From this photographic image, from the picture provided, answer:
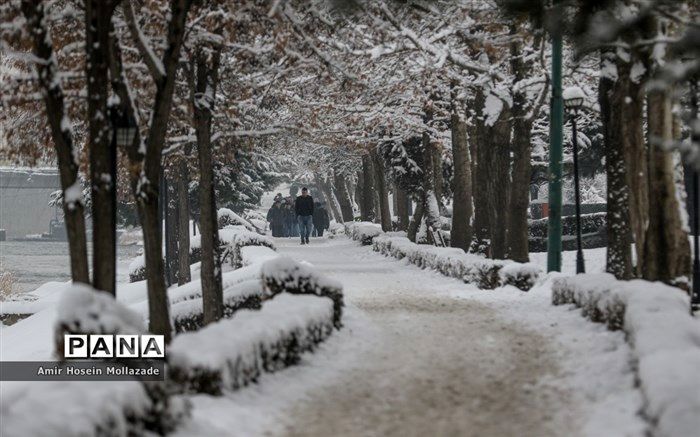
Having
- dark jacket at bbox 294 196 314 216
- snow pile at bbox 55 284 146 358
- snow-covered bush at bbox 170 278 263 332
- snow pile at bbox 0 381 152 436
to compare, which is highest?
dark jacket at bbox 294 196 314 216

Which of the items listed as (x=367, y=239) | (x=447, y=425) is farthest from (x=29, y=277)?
(x=447, y=425)

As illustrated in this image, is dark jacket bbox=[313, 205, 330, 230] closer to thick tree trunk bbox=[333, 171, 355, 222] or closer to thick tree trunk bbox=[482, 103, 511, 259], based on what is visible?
thick tree trunk bbox=[333, 171, 355, 222]

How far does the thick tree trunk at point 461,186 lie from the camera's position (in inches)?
905

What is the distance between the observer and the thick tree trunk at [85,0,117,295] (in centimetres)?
978

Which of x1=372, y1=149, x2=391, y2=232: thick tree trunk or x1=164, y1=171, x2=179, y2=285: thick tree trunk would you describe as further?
x1=372, y1=149, x2=391, y2=232: thick tree trunk

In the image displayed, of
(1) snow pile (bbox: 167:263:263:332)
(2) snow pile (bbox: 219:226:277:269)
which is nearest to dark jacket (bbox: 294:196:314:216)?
(2) snow pile (bbox: 219:226:277:269)

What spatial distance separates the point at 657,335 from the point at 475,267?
8.86 metres

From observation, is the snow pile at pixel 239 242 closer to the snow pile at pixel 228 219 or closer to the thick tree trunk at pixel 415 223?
the thick tree trunk at pixel 415 223

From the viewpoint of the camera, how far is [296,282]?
1088 centimetres

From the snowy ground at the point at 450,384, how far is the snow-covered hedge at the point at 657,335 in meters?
0.27

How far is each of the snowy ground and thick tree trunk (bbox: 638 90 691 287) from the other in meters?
1.40

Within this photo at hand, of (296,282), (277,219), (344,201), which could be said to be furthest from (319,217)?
(296,282)

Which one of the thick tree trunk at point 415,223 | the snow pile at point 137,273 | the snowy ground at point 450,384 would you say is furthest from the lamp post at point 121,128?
the thick tree trunk at point 415,223

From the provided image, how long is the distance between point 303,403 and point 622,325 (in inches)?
156
